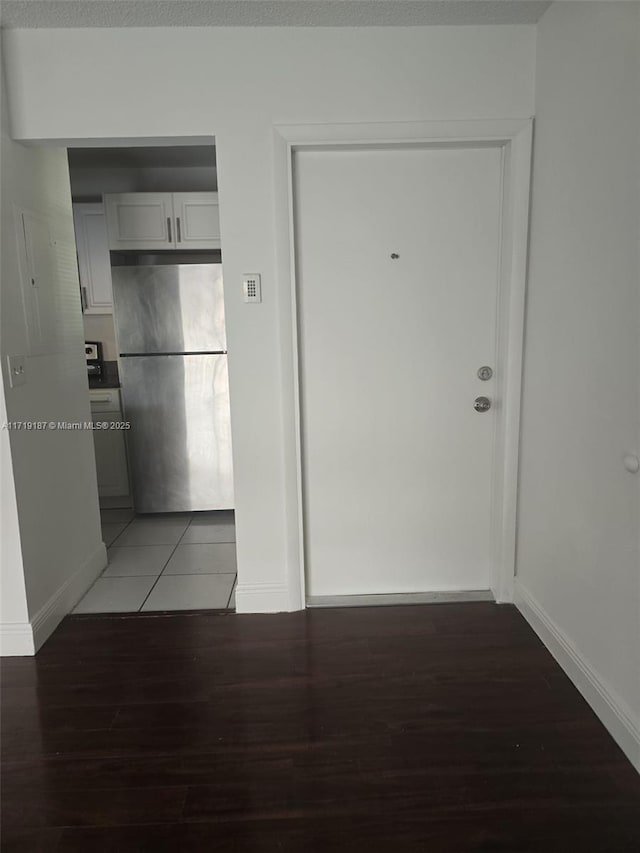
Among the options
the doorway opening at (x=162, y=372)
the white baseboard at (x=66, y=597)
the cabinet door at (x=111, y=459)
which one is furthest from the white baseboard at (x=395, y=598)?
the cabinet door at (x=111, y=459)

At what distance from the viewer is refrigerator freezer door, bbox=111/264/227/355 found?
340 centimetres

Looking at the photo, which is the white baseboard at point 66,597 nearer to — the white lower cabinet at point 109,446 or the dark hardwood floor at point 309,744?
the dark hardwood floor at point 309,744

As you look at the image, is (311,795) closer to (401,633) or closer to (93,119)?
(401,633)

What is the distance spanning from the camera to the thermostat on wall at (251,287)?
2.25m

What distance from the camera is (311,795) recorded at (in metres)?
1.53

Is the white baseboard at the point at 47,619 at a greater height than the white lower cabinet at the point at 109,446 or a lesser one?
lesser

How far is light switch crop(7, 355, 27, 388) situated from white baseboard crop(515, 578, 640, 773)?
2205 mm

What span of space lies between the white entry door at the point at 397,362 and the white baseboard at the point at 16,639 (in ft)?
3.78

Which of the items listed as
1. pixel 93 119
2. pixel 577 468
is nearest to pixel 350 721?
pixel 577 468

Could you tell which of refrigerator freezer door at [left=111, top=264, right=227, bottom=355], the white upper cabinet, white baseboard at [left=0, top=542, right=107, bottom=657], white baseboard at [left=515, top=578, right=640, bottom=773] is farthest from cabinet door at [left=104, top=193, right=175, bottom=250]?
white baseboard at [left=515, top=578, right=640, bottom=773]

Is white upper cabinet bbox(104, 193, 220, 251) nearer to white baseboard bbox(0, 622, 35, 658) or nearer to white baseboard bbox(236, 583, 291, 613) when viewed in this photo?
white baseboard bbox(236, 583, 291, 613)

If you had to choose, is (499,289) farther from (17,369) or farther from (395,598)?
(17,369)

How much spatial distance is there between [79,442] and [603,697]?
7.83 feet

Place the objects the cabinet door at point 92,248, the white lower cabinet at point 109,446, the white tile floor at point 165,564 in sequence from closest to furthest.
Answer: the white tile floor at point 165,564
the white lower cabinet at point 109,446
the cabinet door at point 92,248
